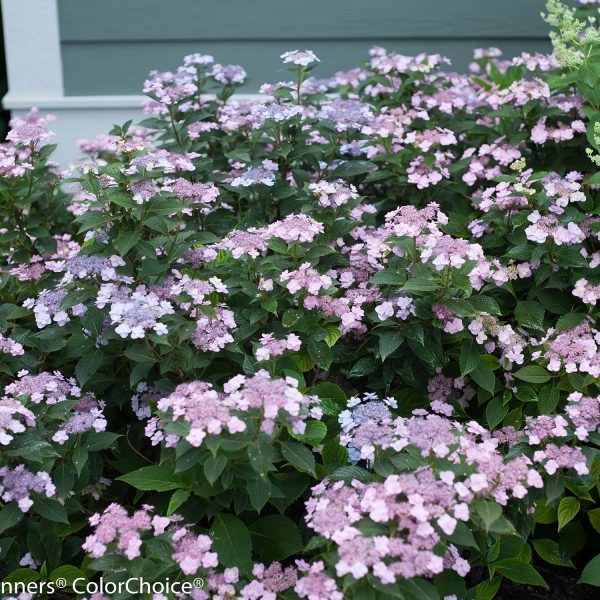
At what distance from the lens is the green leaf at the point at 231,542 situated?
1.76 m

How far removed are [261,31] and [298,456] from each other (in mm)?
2844

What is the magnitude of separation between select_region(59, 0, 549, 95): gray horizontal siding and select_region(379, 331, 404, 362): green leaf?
2.33 m

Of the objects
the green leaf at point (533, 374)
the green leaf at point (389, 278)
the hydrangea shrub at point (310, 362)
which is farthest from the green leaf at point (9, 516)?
the green leaf at point (533, 374)

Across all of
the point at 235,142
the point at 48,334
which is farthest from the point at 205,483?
the point at 235,142

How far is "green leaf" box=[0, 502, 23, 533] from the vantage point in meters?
1.76

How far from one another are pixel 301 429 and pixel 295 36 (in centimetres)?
286

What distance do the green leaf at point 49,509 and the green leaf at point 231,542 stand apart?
350 mm

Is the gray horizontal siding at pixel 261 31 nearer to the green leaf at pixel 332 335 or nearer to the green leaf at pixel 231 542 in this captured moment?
the green leaf at pixel 332 335

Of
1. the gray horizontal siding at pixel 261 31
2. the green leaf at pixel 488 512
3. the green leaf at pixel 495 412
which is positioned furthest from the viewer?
the gray horizontal siding at pixel 261 31

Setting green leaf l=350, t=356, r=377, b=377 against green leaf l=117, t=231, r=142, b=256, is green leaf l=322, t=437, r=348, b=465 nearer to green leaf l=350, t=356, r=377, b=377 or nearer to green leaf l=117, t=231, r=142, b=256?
green leaf l=350, t=356, r=377, b=377

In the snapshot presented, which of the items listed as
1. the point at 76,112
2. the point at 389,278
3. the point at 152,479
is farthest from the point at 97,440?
the point at 76,112

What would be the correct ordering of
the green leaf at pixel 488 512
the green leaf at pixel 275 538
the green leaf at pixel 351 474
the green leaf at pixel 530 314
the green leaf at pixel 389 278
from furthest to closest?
the green leaf at pixel 530 314 → the green leaf at pixel 389 278 → the green leaf at pixel 275 538 → the green leaf at pixel 351 474 → the green leaf at pixel 488 512

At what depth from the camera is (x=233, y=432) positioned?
5.12 feet

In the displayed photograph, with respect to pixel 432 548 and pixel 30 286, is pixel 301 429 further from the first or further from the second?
pixel 30 286
